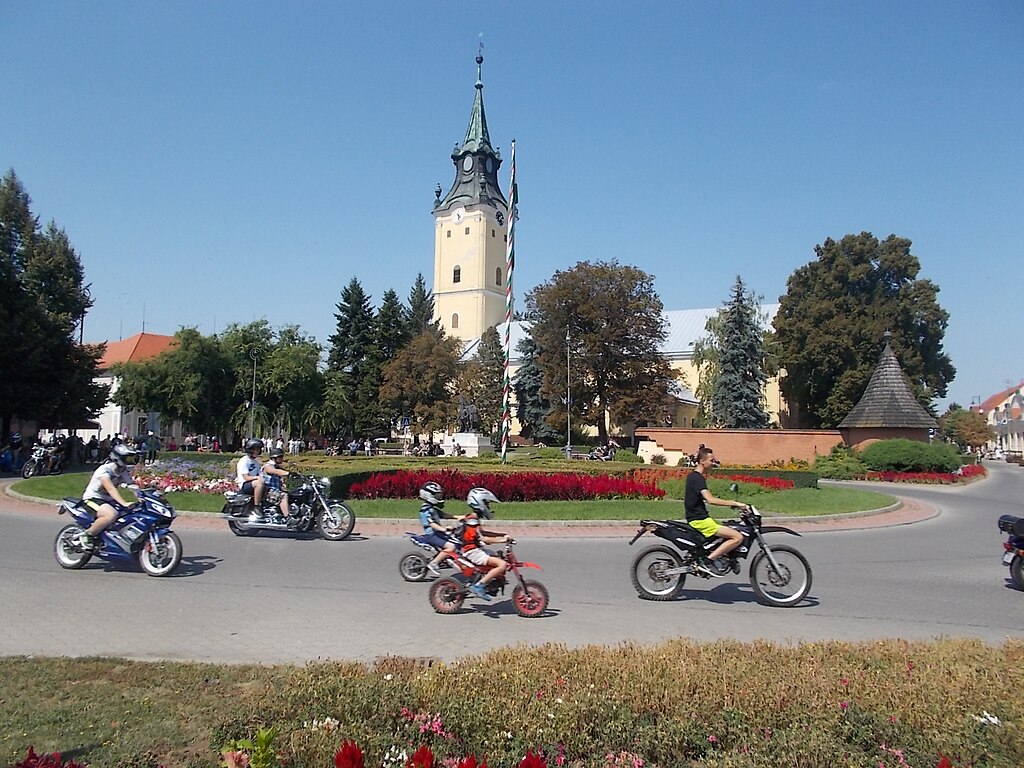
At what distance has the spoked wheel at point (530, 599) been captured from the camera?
8336 mm

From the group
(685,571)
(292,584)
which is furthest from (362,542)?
(685,571)

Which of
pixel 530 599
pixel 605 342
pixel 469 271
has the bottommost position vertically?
pixel 530 599

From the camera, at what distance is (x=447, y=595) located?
27.8 ft

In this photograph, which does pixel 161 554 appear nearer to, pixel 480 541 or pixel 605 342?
pixel 480 541

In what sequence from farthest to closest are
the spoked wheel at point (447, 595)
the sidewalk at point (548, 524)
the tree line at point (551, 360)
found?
the tree line at point (551, 360) < the sidewalk at point (548, 524) < the spoked wheel at point (447, 595)

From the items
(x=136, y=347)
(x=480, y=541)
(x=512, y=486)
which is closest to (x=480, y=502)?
(x=480, y=541)

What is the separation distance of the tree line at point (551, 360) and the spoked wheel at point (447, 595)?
120 ft

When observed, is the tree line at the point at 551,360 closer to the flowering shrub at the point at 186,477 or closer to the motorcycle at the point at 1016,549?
the flowering shrub at the point at 186,477

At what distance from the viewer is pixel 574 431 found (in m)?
64.6

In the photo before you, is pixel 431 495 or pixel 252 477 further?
pixel 252 477

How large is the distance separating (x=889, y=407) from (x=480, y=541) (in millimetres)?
38216

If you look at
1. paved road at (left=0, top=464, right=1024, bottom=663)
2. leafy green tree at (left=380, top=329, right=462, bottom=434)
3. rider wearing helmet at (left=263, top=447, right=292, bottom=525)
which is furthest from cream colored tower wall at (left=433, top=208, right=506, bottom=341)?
paved road at (left=0, top=464, right=1024, bottom=663)

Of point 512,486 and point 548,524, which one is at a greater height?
point 512,486

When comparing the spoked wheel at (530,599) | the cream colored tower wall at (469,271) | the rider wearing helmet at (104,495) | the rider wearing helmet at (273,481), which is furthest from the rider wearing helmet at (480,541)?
the cream colored tower wall at (469,271)
